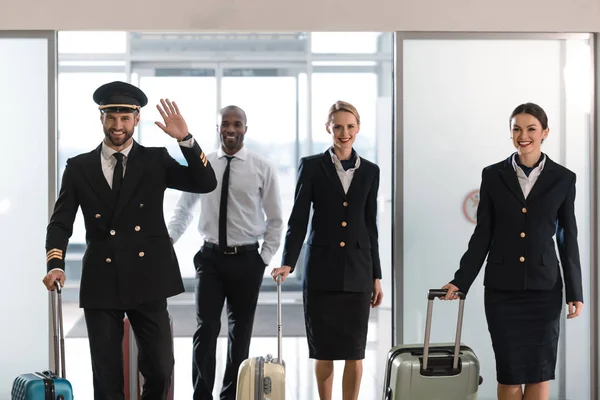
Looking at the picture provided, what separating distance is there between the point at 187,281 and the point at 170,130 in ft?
22.8

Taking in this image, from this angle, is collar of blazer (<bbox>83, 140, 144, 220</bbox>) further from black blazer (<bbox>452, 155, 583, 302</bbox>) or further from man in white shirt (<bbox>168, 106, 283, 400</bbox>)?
black blazer (<bbox>452, 155, 583, 302</bbox>)

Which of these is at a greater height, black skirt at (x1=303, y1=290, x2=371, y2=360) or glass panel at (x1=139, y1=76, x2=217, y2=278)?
glass panel at (x1=139, y1=76, x2=217, y2=278)

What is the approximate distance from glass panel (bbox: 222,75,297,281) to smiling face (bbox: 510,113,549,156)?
246 inches

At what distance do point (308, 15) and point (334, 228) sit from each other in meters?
1.37

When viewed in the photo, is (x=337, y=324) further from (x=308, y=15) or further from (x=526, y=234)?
(x=308, y=15)

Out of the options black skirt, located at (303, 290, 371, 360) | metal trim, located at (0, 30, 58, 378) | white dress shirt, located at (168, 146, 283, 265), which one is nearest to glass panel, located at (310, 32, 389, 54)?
metal trim, located at (0, 30, 58, 378)

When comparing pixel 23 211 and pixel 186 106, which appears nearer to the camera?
pixel 23 211

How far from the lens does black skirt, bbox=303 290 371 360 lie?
434 cm

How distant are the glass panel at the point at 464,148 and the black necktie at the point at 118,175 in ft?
6.31

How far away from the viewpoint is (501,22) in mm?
5051

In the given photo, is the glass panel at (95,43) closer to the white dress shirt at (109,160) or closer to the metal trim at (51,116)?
the metal trim at (51,116)

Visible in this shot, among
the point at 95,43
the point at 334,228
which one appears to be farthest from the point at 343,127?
the point at 95,43

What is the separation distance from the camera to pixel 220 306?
15.1ft

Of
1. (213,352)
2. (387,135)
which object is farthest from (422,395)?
(387,135)
